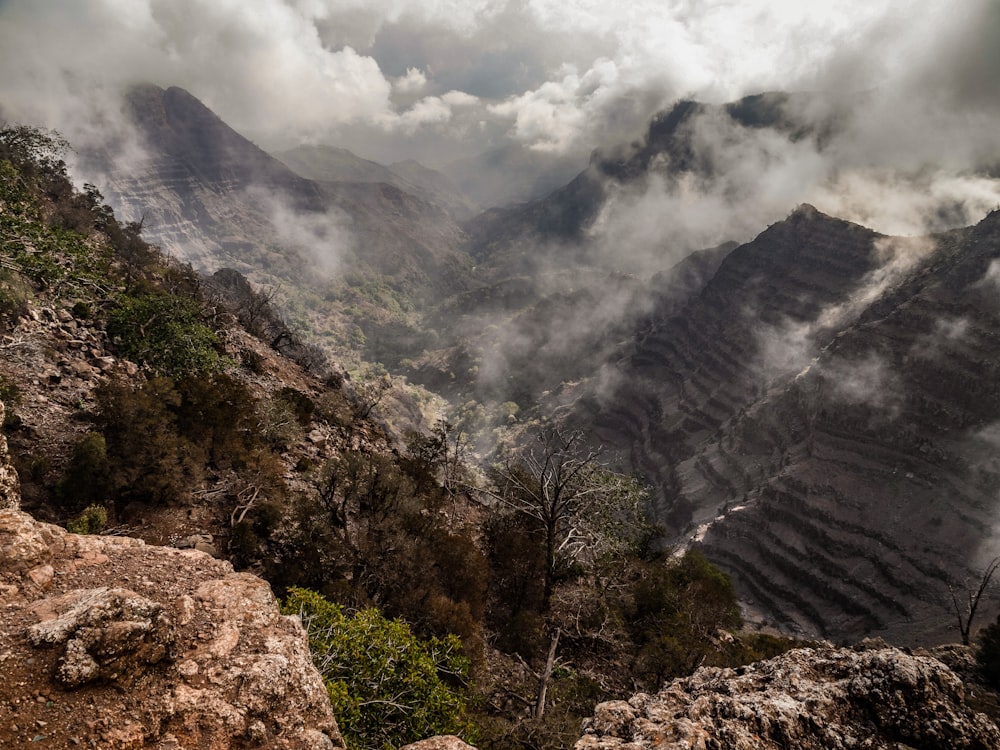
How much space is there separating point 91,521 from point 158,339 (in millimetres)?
15548

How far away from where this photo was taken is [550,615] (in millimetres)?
20859

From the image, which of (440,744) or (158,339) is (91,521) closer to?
(440,744)

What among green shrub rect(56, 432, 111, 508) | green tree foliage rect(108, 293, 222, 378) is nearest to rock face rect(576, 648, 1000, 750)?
green shrub rect(56, 432, 111, 508)

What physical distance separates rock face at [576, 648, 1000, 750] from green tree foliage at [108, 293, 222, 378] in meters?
26.8

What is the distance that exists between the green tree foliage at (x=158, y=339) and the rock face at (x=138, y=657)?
20.3 meters

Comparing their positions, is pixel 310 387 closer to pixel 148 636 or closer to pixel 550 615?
pixel 550 615

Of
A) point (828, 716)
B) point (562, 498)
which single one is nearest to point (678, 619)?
point (562, 498)

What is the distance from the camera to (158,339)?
26219mm

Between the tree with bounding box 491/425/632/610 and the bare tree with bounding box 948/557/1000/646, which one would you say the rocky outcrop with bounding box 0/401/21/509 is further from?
the bare tree with bounding box 948/557/1000/646

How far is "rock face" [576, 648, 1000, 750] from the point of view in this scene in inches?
216

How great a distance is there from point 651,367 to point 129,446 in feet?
550

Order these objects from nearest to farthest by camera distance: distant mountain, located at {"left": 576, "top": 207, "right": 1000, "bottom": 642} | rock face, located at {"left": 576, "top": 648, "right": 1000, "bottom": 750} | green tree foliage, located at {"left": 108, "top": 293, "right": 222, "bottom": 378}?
rock face, located at {"left": 576, "top": 648, "right": 1000, "bottom": 750} < green tree foliage, located at {"left": 108, "top": 293, "right": 222, "bottom": 378} < distant mountain, located at {"left": 576, "top": 207, "right": 1000, "bottom": 642}

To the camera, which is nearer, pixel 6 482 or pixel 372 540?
pixel 6 482

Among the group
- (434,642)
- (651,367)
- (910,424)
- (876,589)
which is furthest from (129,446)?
(651,367)
